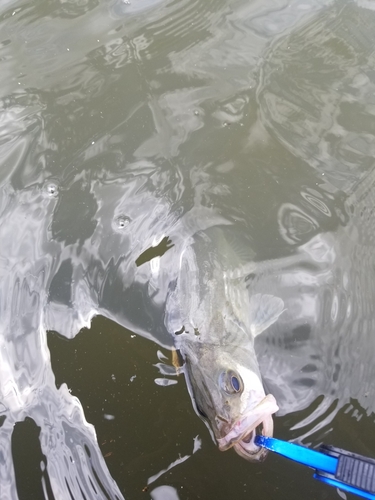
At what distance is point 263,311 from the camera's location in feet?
11.0

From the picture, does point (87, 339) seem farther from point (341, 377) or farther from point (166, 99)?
point (166, 99)

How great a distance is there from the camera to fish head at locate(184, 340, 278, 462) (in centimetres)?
265

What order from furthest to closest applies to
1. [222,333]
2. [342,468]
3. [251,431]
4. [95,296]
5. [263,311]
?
[95,296]
[263,311]
[222,333]
[251,431]
[342,468]

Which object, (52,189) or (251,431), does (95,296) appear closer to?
(52,189)

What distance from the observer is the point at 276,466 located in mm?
3006

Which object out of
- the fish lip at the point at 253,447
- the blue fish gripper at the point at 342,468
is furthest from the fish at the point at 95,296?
the blue fish gripper at the point at 342,468

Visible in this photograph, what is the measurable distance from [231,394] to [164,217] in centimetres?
152

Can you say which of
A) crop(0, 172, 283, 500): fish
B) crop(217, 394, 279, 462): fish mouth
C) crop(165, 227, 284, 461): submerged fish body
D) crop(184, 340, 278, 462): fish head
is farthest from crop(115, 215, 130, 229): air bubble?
crop(217, 394, 279, 462): fish mouth

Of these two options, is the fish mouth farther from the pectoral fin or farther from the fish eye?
the pectoral fin

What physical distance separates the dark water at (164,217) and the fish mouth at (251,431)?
0.40 metres

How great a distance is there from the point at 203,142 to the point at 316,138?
3.04 feet

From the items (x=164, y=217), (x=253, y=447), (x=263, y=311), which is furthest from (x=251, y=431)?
(x=164, y=217)

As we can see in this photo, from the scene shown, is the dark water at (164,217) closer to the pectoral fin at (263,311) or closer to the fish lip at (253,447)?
the pectoral fin at (263,311)

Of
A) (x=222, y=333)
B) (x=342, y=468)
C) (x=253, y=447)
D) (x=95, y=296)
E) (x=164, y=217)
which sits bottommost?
(x=253, y=447)
